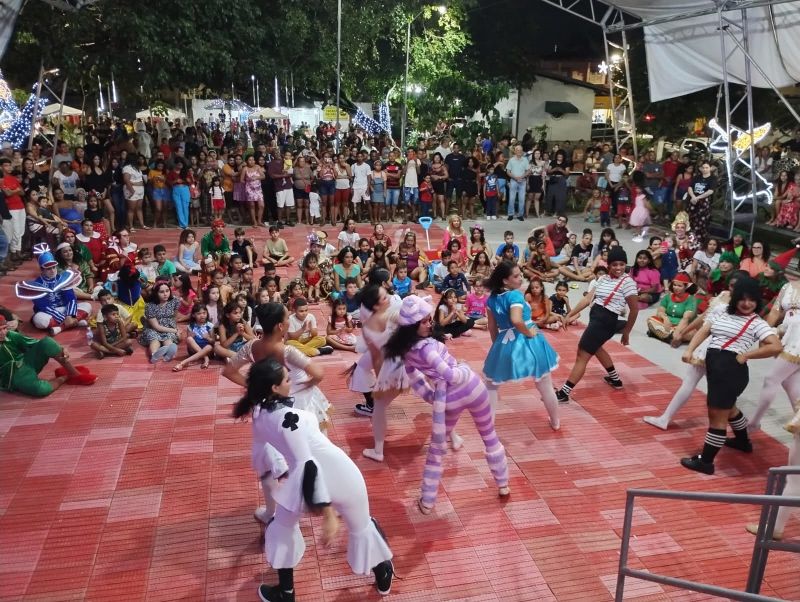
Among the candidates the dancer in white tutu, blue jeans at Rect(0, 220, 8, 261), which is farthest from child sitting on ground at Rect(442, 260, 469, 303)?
blue jeans at Rect(0, 220, 8, 261)

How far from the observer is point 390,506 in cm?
488

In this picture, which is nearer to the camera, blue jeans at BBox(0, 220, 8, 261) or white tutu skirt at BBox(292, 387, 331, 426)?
white tutu skirt at BBox(292, 387, 331, 426)

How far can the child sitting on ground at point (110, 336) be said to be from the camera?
759 centimetres

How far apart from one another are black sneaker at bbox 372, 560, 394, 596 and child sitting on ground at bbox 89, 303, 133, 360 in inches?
188

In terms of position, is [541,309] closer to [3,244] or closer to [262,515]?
[262,515]

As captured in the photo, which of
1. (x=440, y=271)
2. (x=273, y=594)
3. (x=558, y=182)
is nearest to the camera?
(x=273, y=594)

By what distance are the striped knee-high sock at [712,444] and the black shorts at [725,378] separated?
0.21m

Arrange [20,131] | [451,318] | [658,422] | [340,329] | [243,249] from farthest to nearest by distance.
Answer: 1. [20,131]
2. [243,249]
3. [451,318]
4. [340,329]
5. [658,422]

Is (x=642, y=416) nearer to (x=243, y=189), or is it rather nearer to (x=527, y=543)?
(x=527, y=543)

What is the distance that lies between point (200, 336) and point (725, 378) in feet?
17.3

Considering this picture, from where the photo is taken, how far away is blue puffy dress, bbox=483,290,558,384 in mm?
5504

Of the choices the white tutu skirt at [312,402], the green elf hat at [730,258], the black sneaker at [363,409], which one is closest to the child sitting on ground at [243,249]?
the black sneaker at [363,409]

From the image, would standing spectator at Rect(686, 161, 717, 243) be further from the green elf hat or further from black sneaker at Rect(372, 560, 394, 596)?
black sneaker at Rect(372, 560, 394, 596)

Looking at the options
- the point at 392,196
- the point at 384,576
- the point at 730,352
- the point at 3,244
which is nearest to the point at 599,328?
the point at 730,352
